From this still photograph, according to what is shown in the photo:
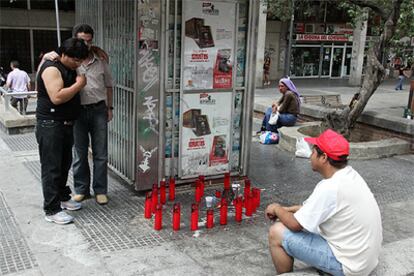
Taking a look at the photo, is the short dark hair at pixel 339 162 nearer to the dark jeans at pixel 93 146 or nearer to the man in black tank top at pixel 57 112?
the man in black tank top at pixel 57 112

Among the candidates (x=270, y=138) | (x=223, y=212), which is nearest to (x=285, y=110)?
(x=270, y=138)

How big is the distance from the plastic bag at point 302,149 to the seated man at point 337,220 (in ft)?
13.9

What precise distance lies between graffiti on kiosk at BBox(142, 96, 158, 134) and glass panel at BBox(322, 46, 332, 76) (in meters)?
23.4

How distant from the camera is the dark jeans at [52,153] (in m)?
4.31

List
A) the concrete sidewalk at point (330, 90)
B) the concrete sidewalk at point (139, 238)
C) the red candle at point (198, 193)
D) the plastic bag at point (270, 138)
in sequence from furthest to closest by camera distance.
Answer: the concrete sidewalk at point (330, 90), the plastic bag at point (270, 138), the red candle at point (198, 193), the concrete sidewalk at point (139, 238)

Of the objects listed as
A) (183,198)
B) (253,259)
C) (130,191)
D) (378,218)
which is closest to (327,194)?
(378,218)

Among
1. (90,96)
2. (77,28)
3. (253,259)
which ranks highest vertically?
(77,28)

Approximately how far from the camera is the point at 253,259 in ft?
12.9

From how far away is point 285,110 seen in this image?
28.6ft

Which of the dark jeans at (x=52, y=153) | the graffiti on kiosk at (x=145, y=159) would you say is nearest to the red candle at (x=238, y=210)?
the graffiti on kiosk at (x=145, y=159)

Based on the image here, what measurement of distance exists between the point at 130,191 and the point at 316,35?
22637 millimetres

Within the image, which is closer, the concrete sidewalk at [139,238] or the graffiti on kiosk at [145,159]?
the concrete sidewalk at [139,238]

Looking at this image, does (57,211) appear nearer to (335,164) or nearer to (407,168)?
(335,164)

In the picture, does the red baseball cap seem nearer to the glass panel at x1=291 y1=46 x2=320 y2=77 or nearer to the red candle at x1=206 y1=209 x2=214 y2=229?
the red candle at x1=206 y1=209 x2=214 y2=229
